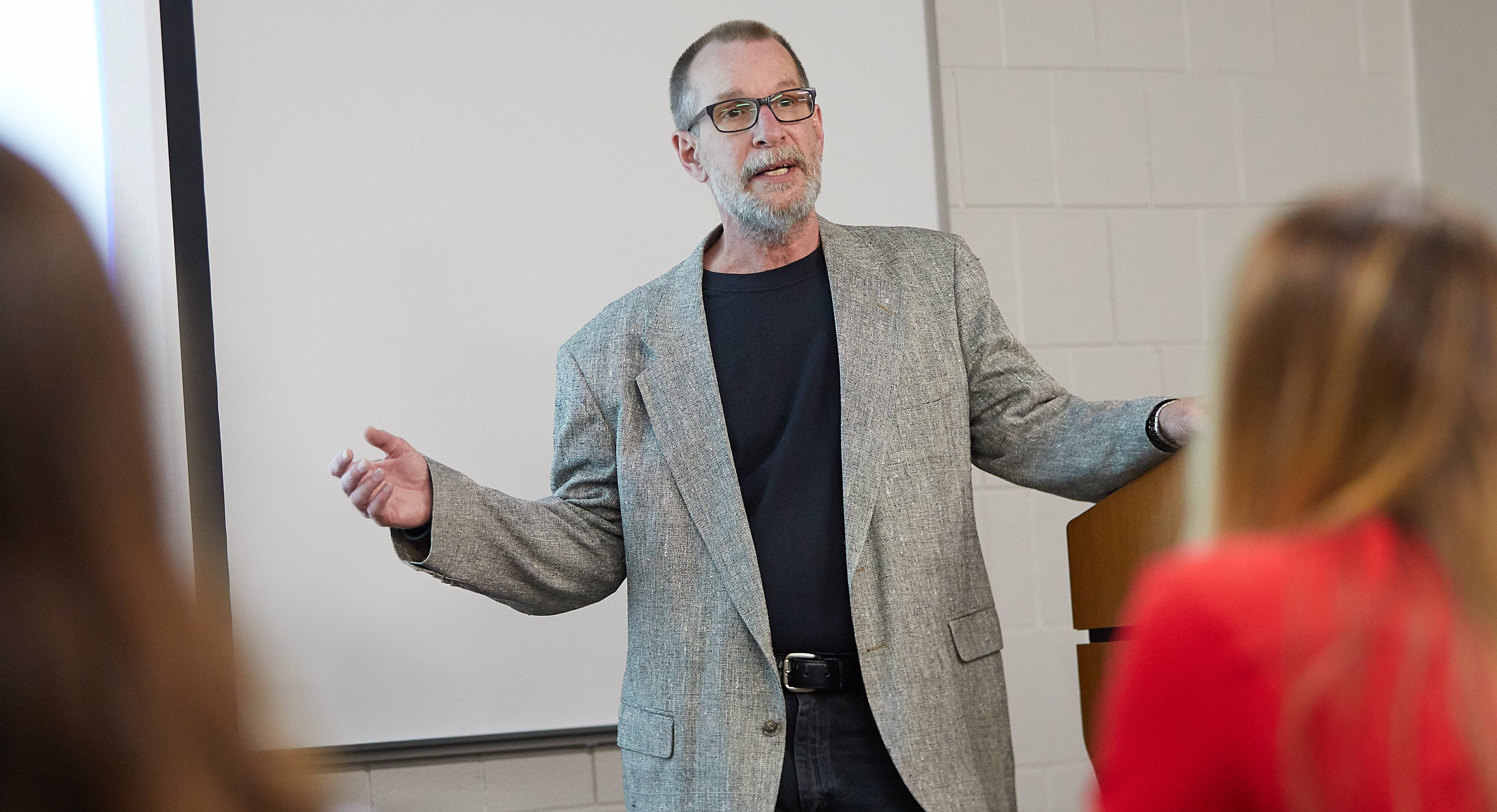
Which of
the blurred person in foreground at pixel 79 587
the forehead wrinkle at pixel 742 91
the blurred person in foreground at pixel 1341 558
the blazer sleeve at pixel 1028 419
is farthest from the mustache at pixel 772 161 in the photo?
the blurred person in foreground at pixel 79 587

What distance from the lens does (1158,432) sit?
170 cm

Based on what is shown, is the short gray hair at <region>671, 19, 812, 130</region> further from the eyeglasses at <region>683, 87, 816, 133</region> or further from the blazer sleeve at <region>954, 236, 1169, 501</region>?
the blazer sleeve at <region>954, 236, 1169, 501</region>

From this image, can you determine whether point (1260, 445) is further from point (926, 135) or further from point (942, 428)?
point (926, 135)

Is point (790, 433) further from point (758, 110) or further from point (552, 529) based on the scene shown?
point (758, 110)

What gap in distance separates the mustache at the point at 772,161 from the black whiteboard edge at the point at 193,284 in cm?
103

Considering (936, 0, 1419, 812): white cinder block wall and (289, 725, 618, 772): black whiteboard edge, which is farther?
(936, 0, 1419, 812): white cinder block wall

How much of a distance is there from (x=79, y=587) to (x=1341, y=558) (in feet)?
2.02

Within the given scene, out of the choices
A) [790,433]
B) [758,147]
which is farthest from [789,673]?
[758,147]

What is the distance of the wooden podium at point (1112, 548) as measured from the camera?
1494 millimetres

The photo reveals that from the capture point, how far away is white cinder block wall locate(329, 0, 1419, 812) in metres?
2.74

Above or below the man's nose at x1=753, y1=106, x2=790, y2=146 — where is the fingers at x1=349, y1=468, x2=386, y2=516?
below

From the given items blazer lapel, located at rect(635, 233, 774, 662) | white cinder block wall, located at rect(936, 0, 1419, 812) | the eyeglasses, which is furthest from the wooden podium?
white cinder block wall, located at rect(936, 0, 1419, 812)

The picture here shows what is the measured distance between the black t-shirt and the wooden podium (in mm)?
312

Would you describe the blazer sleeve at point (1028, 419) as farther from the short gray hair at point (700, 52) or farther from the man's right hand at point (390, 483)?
the man's right hand at point (390, 483)
